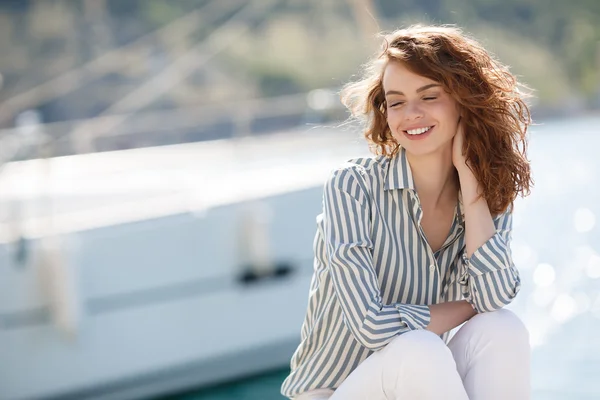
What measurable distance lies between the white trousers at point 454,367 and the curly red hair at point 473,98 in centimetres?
24

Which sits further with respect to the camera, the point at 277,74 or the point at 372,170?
the point at 277,74

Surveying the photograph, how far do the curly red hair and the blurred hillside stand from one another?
15.9ft

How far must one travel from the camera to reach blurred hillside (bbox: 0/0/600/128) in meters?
7.45

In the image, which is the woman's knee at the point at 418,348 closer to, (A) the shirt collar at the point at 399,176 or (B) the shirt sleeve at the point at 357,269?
(B) the shirt sleeve at the point at 357,269

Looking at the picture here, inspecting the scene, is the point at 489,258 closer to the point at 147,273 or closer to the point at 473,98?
the point at 473,98

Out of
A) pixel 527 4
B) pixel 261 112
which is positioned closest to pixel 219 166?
pixel 261 112

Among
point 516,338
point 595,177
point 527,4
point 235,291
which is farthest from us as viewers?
point 527,4

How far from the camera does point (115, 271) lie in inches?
150

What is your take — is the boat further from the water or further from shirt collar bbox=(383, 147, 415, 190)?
shirt collar bbox=(383, 147, 415, 190)

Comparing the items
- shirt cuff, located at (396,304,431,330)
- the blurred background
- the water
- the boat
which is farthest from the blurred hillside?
shirt cuff, located at (396,304,431,330)

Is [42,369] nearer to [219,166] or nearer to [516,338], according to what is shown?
[219,166]

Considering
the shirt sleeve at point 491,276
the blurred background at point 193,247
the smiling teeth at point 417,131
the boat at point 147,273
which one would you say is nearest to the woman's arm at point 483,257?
the shirt sleeve at point 491,276

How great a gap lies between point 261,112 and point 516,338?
3.72 meters

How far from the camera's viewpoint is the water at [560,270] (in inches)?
125
